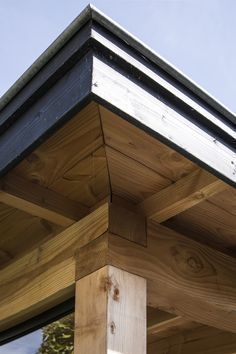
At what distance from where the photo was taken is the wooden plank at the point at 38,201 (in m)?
1.68

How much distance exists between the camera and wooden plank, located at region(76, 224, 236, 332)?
171 centimetres

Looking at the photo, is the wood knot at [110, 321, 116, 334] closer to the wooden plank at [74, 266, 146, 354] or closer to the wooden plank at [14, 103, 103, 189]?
the wooden plank at [74, 266, 146, 354]

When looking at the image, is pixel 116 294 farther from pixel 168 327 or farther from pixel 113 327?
pixel 168 327

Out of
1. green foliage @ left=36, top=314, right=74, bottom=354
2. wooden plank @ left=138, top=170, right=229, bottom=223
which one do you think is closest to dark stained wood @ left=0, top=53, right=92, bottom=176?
wooden plank @ left=138, top=170, right=229, bottom=223

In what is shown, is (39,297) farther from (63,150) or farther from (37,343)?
(63,150)

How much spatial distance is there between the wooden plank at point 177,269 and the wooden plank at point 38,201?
131 millimetres

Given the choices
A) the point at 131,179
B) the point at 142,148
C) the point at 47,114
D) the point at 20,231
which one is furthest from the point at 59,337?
the point at 47,114

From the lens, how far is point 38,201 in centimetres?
174

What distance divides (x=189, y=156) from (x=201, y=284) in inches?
25.2

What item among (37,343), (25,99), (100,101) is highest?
(25,99)

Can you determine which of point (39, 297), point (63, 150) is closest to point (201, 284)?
point (39, 297)

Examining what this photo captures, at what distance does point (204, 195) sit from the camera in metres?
1.67

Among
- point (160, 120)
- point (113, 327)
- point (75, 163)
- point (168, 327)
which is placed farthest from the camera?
point (168, 327)

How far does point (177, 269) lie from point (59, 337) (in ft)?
1.47
